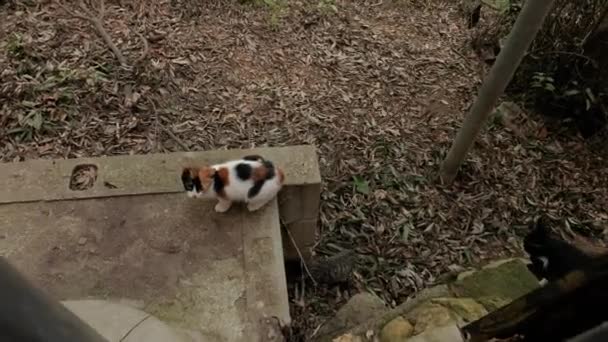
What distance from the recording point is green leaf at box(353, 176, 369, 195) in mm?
5184

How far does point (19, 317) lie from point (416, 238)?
4.65 metres

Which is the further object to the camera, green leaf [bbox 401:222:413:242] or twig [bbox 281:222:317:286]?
green leaf [bbox 401:222:413:242]

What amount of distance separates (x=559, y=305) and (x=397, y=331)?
161 centimetres

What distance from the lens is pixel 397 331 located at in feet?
10.5

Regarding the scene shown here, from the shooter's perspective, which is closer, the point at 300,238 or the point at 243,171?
the point at 243,171

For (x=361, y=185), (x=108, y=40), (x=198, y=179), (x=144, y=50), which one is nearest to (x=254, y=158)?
(x=198, y=179)

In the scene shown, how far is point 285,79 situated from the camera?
231 inches

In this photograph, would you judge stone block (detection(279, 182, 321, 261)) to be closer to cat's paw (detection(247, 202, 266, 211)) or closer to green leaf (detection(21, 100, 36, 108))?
cat's paw (detection(247, 202, 266, 211))

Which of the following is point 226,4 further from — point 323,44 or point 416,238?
point 416,238

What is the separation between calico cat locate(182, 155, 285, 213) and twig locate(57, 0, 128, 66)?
2415 mm

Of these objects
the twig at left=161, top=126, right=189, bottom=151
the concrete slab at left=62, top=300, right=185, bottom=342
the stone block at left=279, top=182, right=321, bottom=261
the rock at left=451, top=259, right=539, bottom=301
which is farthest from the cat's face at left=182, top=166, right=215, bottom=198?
the rock at left=451, top=259, right=539, bottom=301

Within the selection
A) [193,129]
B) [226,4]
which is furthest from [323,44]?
[193,129]

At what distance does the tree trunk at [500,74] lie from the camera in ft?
12.3

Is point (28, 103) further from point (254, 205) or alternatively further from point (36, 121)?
point (254, 205)
